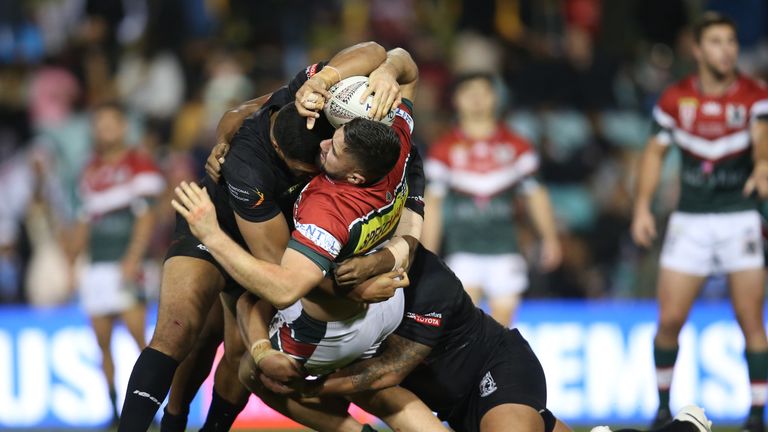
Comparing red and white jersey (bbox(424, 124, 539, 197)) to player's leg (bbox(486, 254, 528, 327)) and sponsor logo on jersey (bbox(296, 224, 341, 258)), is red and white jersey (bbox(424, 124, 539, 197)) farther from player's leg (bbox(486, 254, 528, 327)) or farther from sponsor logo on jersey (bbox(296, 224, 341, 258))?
sponsor logo on jersey (bbox(296, 224, 341, 258))

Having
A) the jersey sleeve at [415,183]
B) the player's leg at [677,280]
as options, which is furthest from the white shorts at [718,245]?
the jersey sleeve at [415,183]

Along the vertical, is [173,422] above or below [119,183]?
above

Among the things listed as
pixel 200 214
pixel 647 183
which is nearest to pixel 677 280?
pixel 647 183

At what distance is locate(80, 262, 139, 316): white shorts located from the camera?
9547 millimetres

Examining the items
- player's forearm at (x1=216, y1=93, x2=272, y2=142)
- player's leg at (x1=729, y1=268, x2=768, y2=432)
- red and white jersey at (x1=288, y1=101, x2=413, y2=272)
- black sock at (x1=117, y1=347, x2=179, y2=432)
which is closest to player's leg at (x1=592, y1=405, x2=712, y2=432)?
player's leg at (x1=729, y1=268, x2=768, y2=432)

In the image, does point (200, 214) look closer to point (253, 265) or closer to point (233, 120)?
point (253, 265)

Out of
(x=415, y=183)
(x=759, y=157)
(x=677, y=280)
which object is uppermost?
(x=415, y=183)

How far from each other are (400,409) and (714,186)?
3.05m

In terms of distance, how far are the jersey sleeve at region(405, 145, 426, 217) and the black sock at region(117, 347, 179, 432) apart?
55.3 inches

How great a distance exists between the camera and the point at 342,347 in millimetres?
5496

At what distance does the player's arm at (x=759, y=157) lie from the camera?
24.4 ft

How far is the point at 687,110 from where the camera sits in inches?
307

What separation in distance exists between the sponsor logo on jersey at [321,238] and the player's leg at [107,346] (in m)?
4.45

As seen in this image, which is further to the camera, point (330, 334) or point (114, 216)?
point (114, 216)
